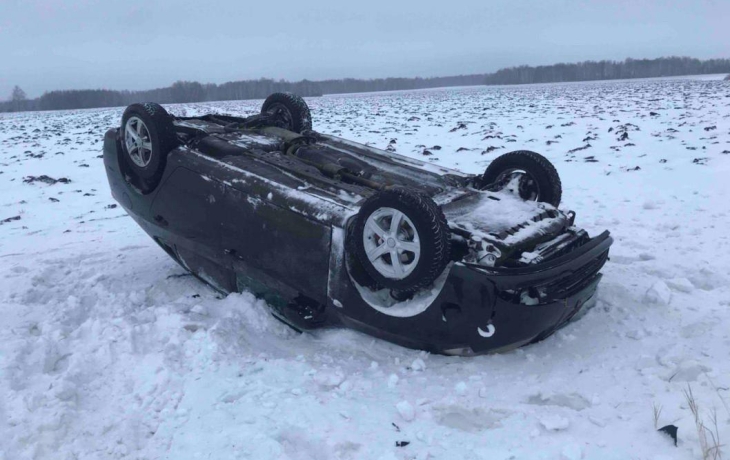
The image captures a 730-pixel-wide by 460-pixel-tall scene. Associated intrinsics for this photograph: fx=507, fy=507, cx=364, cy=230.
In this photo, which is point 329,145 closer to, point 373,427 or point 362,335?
point 362,335

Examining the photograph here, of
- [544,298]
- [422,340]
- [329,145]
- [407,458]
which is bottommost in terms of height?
[407,458]

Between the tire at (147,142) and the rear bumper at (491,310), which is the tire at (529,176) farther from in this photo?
the tire at (147,142)

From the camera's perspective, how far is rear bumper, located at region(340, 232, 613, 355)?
3016 mm

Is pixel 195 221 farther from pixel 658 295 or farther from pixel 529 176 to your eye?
pixel 658 295

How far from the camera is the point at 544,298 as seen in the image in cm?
312

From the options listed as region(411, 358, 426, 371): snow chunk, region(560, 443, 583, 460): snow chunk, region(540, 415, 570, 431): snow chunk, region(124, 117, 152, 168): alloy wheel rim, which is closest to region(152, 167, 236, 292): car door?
region(124, 117, 152, 168): alloy wheel rim

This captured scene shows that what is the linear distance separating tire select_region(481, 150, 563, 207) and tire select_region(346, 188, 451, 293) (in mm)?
1531

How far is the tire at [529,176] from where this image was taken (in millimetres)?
4207

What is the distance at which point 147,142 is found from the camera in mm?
4664

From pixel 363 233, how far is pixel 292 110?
10.9ft

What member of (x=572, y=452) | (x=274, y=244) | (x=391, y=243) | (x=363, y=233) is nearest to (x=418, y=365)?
(x=391, y=243)

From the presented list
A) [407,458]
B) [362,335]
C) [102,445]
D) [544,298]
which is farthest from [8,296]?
[544,298]

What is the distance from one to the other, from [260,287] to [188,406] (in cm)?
120

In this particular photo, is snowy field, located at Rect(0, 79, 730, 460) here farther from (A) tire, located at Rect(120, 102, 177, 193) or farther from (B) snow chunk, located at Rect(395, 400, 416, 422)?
(A) tire, located at Rect(120, 102, 177, 193)
